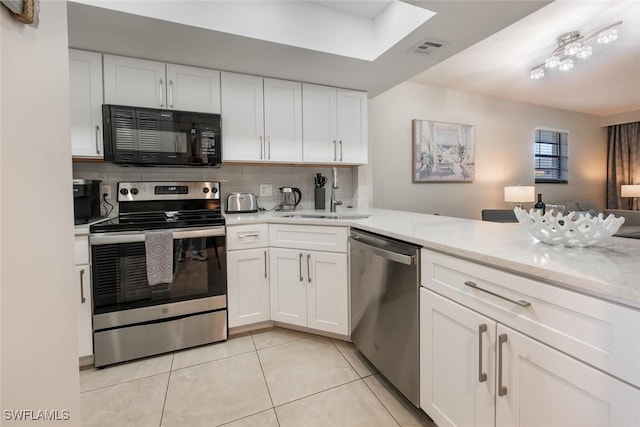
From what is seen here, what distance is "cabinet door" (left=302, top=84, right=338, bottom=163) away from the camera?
2.63 metres

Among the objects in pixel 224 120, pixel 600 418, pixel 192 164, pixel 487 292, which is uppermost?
pixel 224 120

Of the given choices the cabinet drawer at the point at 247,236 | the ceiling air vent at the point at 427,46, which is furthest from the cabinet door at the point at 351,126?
the cabinet drawer at the point at 247,236

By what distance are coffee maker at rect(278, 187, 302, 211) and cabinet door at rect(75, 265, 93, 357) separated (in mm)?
1507

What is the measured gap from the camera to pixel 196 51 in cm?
201

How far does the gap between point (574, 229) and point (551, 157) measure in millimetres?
5365

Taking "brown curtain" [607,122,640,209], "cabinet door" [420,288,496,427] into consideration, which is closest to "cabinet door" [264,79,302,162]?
"cabinet door" [420,288,496,427]

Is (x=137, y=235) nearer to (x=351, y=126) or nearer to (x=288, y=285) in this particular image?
(x=288, y=285)

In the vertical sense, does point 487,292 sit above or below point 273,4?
below

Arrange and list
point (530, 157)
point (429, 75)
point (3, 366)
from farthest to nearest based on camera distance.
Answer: point (530, 157) < point (429, 75) < point (3, 366)

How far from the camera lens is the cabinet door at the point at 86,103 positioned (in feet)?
6.43

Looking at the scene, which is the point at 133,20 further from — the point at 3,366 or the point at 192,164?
the point at 3,366

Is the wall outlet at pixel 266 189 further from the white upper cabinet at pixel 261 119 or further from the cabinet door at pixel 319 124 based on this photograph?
the cabinet door at pixel 319 124

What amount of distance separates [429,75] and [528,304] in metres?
3.41

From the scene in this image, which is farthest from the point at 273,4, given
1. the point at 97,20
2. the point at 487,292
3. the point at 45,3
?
the point at 487,292
